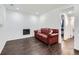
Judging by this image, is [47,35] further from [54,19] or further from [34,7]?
[34,7]

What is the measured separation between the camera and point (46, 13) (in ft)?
6.59

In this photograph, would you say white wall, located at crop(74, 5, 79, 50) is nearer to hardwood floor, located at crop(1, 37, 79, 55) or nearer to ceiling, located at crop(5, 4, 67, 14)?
hardwood floor, located at crop(1, 37, 79, 55)

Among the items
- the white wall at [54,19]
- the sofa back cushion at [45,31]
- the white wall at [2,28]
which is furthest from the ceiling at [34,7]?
the sofa back cushion at [45,31]

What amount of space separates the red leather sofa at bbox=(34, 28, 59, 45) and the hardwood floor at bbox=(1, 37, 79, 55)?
11 cm

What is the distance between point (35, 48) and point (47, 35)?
39 cm

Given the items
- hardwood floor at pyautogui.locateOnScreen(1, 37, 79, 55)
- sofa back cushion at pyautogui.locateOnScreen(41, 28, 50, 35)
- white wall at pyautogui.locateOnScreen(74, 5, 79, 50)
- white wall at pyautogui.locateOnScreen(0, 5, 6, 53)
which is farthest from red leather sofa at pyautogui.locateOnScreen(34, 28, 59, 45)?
white wall at pyautogui.locateOnScreen(0, 5, 6, 53)

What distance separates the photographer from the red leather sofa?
78.3 inches

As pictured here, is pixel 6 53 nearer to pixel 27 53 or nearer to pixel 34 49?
pixel 27 53

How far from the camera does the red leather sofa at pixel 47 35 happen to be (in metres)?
1.99

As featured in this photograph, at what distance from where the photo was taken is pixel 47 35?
6.66 feet

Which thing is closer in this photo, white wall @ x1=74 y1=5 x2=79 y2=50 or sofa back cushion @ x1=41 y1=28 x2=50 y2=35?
white wall @ x1=74 y1=5 x2=79 y2=50

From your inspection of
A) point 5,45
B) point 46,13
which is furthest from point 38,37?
point 5,45

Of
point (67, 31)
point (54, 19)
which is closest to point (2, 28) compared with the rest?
point (54, 19)
